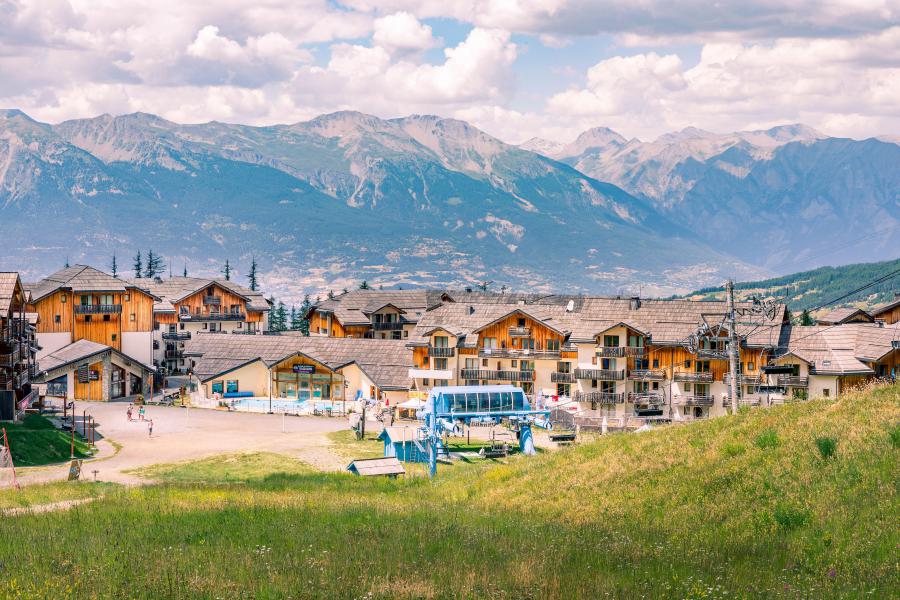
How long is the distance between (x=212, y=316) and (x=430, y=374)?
50598 mm

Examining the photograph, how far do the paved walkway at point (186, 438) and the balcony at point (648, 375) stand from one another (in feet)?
73.1

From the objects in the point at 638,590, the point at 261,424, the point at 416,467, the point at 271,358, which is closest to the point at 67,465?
the point at 416,467

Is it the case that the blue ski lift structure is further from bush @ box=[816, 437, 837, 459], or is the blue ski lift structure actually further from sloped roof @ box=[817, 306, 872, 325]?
sloped roof @ box=[817, 306, 872, 325]

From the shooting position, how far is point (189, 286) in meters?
131

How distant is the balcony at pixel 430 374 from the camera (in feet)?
291

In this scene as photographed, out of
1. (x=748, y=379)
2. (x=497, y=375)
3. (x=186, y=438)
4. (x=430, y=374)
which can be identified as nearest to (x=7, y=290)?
(x=186, y=438)

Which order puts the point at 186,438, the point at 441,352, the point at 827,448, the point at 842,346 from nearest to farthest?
the point at 827,448 → the point at 186,438 → the point at 842,346 → the point at 441,352

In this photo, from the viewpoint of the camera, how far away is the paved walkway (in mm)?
55125

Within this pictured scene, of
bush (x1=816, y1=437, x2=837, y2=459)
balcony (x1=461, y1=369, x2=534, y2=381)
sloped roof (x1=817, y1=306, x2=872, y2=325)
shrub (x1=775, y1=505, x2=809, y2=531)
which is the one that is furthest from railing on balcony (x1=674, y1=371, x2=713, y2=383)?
shrub (x1=775, y1=505, x2=809, y2=531)

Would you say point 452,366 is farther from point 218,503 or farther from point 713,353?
point 218,503

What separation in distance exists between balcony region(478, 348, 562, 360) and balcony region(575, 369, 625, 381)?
4.06 meters

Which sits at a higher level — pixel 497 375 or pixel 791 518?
pixel 497 375

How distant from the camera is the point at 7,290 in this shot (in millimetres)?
63062

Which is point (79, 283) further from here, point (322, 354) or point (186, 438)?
point (186, 438)
